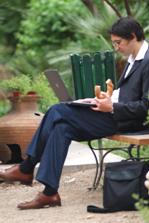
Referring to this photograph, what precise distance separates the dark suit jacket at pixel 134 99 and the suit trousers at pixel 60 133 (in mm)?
106

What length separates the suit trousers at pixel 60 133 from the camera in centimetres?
598

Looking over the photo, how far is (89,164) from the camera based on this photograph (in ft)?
25.0

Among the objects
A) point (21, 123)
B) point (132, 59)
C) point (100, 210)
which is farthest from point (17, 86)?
point (100, 210)

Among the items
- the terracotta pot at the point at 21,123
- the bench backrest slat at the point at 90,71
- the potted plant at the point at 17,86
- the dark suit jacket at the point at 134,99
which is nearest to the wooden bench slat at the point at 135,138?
the dark suit jacket at the point at 134,99

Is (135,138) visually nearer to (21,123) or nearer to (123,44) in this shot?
(123,44)

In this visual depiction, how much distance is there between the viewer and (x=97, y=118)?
→ 6.13 metres

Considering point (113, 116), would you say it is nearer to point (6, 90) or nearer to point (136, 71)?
point (136, 71)

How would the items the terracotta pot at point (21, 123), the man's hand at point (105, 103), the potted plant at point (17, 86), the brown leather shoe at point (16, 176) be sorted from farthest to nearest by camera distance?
the potted plant at point (17, 86) < the terracotta pot at point (21, 123) < the brown leather shoe at point (16, 176) < the man's hand at point (105, 103)

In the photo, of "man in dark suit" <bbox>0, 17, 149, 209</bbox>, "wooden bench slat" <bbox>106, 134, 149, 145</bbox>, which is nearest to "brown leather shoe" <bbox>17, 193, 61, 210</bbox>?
"man in dark suit" <bbox>0, 17, 149, 209</bbox>

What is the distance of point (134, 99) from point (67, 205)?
0.78 metres

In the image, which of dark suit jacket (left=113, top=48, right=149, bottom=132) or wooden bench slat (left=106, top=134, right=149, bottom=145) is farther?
dark suit jacket (left=113, top=48, right=149, bottom=132)

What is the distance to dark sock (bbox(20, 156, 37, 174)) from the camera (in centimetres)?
625

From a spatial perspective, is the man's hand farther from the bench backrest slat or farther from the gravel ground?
the bench backrest slat

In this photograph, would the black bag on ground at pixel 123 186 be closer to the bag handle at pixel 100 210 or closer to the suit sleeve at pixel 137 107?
the bag handle at pixel 100 210
